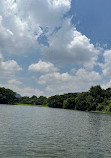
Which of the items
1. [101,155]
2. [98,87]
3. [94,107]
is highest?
[98,87]

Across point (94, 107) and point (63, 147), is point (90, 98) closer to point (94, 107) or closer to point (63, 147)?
point (94, 107)

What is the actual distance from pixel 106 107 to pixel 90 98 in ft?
68.6

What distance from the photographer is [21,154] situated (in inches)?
1003

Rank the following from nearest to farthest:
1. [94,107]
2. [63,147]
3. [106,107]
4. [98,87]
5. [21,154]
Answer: [21,154], [63,147], [106,107], [94,107], [98,87]

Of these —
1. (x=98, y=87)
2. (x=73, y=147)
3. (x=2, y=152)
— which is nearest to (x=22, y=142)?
(x=2, y=152)

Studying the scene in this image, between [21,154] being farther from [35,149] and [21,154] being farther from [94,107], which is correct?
[94,107]

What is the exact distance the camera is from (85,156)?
26.8 m

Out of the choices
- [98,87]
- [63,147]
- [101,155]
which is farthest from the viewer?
[98,87]

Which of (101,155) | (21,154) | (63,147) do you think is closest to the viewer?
(21,154)

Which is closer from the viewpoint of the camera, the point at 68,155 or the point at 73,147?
the point at 68,155

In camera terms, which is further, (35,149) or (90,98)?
(90,98)

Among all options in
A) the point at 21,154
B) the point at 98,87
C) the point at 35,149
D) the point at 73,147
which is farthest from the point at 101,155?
the point at 98,87

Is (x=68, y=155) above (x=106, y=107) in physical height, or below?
below

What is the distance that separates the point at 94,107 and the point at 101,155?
159142 millimetres
